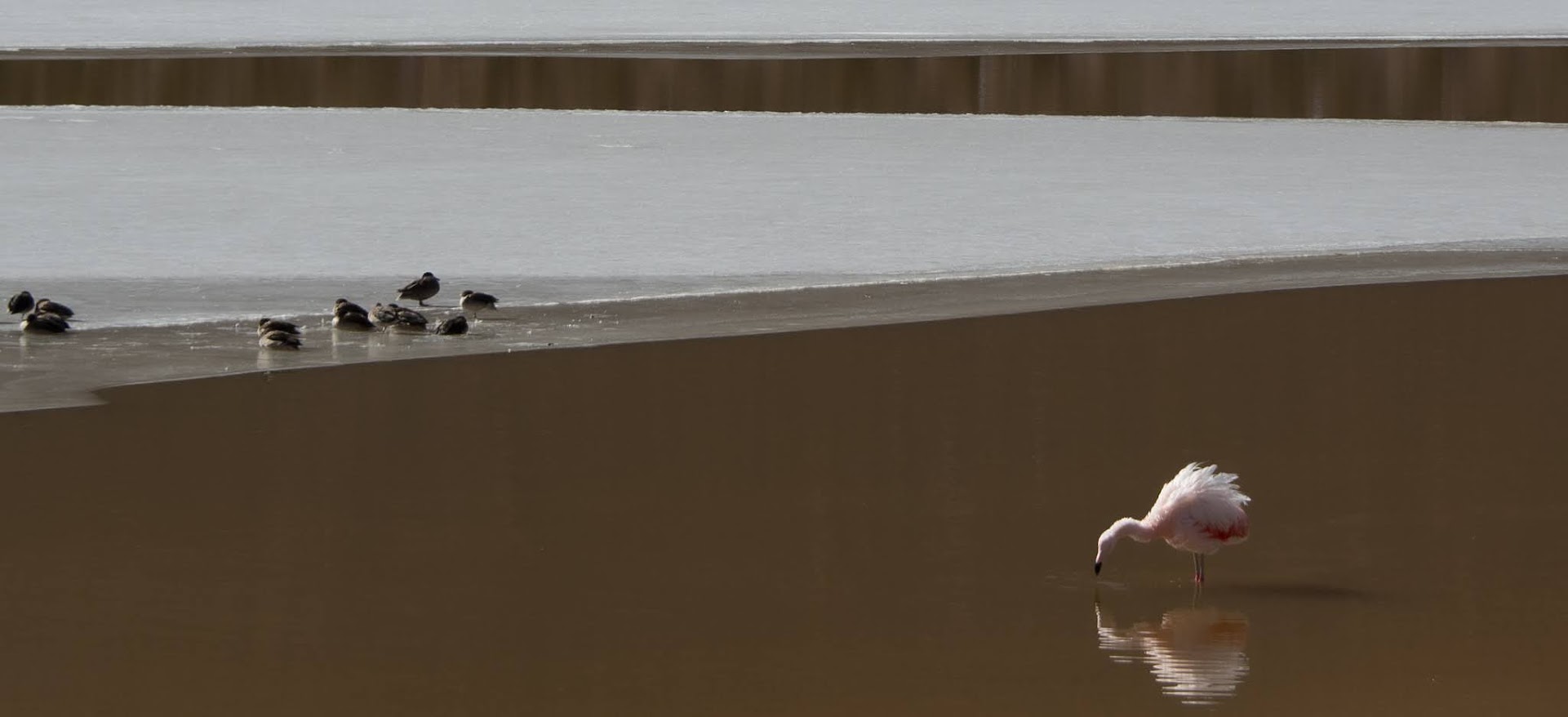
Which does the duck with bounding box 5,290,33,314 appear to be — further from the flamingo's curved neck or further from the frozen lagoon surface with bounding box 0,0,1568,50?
the frozen lagoon surface with bounding box 0,0,1568,50

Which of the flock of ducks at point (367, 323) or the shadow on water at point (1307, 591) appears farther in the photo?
the flock of ducks at point (367, 323)

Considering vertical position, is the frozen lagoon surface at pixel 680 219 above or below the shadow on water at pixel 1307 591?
above

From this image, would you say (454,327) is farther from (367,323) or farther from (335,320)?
(335,320)

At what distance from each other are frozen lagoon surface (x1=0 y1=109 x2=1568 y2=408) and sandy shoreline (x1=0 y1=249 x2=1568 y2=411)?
3 centimetres

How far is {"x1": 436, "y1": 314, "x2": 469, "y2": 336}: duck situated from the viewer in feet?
28.5

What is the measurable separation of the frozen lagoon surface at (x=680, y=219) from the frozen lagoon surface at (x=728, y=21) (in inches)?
186

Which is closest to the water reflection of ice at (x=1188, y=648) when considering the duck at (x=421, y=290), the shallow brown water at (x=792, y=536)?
the shallow brown water at (x=792, y=536)

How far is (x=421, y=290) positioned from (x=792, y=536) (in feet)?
14.1

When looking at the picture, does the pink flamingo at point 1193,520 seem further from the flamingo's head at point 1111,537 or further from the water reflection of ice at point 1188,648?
the water reflection of ice at point 1188,648

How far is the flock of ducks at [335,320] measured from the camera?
8.30 meters

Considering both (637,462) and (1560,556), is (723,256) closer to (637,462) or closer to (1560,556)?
(637,462)

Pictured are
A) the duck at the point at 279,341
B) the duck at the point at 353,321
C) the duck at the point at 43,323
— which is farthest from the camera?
the duck at the point at 353,321

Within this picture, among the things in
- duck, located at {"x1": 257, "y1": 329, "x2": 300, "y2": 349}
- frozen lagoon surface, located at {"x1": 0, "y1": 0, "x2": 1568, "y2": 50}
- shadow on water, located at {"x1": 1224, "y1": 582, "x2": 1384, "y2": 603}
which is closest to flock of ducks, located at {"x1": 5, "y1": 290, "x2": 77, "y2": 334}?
duck, located at {"x1": 257, "y1": 329, "x2": 300, "y2": 349}

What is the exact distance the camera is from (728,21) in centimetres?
2591
